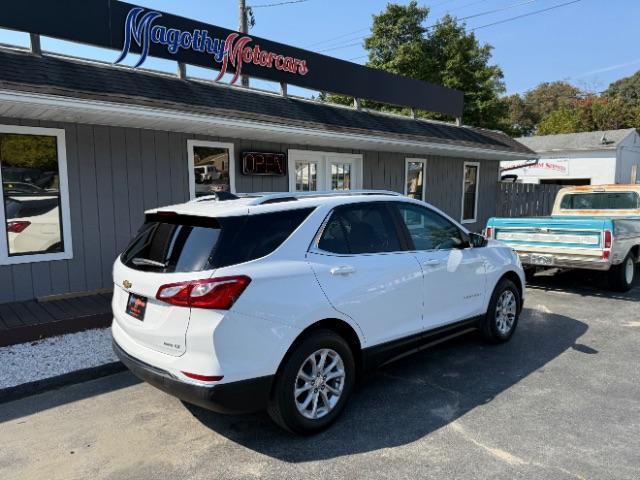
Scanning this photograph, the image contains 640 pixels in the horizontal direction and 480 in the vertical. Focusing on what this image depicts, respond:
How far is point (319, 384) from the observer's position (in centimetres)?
326

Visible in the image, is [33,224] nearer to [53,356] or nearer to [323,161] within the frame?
[53,356]

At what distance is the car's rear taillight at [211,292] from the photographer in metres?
2.78

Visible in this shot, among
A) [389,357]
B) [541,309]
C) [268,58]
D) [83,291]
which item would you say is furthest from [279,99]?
[389,357]

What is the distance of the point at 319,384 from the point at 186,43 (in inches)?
248

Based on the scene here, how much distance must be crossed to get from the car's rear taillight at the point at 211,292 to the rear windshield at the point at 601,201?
9249 mm

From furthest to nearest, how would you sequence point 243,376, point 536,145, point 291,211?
point 536,145
point 291,211
point 243,376

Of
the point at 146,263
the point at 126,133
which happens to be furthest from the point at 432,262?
the point at 126,133

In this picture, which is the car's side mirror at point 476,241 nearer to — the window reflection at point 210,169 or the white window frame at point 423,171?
the window reflection at point 210,169

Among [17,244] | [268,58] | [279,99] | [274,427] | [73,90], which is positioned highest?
[268,58]

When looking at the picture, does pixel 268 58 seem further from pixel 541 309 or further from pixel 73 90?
pixel 541 309

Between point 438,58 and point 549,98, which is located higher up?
point 549,98

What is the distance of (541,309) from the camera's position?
6637 millimetres

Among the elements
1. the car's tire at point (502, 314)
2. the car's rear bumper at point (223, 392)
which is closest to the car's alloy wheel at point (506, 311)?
the car's tire at point (502, 314)

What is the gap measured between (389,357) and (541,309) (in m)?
3.91
